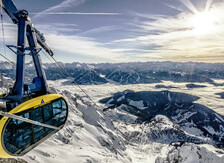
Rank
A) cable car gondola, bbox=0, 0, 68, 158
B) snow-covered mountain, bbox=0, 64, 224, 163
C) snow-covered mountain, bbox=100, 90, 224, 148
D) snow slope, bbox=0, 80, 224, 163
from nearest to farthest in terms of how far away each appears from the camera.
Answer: cable car gondola, bbox=0, 0, 68, 158
snow slope, bbox=0, 80, 224, 163
snow-covered mountain, bbox=0, 64, 224, 163
snow-covered mountain, bbox=100, 90, 224, 148

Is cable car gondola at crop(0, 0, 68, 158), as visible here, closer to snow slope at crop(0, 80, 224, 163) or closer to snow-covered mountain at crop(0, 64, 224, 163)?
snow-covered mountain at crop(0, 64, 224, 163)

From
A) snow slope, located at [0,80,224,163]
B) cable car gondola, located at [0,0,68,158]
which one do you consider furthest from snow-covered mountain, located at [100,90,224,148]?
cable car gondola, located at [0,0,68,158]

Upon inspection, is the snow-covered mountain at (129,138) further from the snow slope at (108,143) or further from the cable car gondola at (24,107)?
the cable car gondola at (24,107)

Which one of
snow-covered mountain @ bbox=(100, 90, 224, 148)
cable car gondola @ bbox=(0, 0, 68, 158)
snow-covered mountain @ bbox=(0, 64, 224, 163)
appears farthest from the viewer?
snow-covered mountain @ bbox=(100, 90, 224, 148)

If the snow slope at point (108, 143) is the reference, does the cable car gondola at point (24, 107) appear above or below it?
above

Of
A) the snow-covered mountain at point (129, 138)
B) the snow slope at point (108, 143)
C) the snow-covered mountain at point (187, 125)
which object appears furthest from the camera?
the snow-covered mountain at point (187, 125)

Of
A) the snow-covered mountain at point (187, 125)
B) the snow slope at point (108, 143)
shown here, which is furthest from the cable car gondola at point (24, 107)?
the snow-covered mountain at point (187, 125)

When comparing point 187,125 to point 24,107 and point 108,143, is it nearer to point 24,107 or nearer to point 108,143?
point 108,143

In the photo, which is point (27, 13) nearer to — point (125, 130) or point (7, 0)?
point (7, 0)

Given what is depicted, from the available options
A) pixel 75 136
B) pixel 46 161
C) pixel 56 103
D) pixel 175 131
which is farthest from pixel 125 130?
pixel 56 103
